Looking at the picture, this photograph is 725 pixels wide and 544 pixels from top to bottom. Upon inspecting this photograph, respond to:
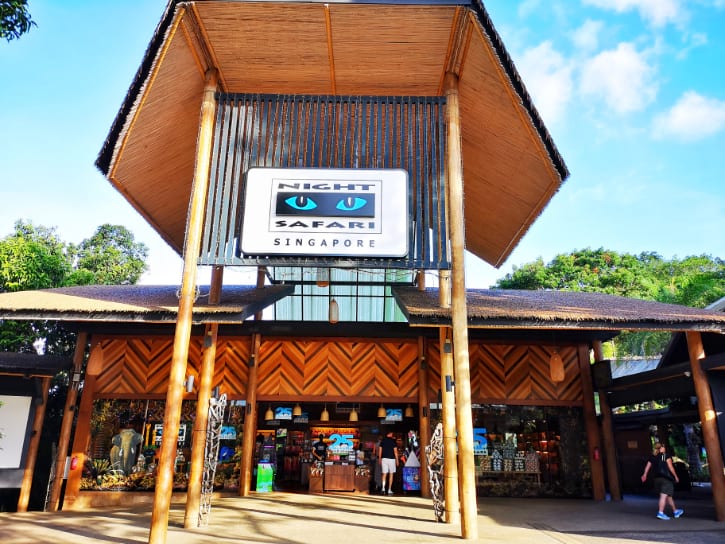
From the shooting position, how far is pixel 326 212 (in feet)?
23.7

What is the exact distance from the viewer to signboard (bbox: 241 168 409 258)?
707 cm

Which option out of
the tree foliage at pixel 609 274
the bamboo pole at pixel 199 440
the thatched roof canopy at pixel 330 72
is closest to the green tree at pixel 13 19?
the thatched roof canopy at pixel 330 72

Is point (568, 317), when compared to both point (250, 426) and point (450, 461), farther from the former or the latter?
point (250, 426)

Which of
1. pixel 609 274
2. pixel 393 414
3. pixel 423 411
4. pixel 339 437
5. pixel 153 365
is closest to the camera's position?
pixel 423 411

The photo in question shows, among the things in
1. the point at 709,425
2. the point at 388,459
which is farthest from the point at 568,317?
the point at 388,459

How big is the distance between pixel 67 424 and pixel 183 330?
581cm

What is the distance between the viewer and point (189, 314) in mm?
6914

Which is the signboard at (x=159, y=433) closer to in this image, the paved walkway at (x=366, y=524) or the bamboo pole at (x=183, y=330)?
the paved walkway at (x=366, y=524)

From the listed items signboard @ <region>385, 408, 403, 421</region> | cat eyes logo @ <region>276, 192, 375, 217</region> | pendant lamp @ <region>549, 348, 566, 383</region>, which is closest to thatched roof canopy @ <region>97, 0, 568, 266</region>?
cat eyes logo @ <region>276, 192, 375, 217</region>

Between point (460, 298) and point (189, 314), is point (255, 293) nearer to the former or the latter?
point (189, 314)

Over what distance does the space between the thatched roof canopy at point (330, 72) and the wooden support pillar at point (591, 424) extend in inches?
160

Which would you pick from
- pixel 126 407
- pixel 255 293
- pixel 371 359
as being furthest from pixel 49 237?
pixel 371 359

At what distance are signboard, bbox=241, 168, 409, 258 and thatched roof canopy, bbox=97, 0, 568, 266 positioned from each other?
182 cm

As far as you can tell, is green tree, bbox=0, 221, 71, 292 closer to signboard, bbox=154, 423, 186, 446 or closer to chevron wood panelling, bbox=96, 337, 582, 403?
chevron wood panelling, bbox=96, 337, 582, 403
